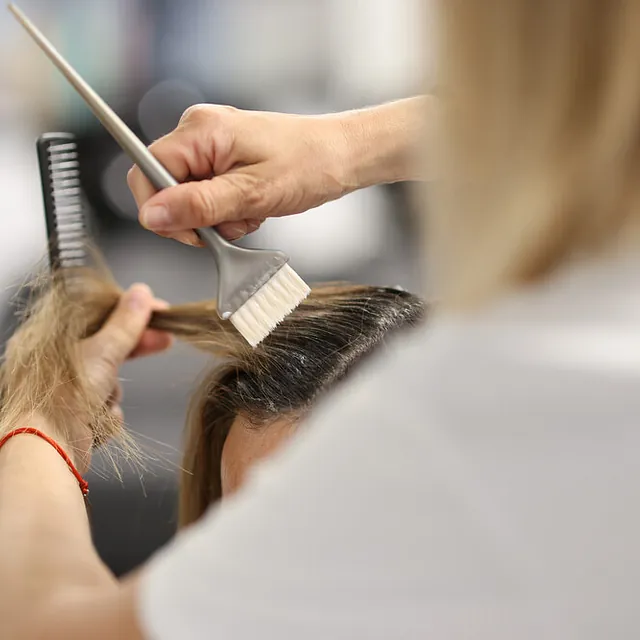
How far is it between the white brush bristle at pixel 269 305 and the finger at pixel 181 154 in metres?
0.10

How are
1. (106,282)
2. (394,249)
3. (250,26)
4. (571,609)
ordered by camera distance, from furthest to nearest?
(250,26) < (394,249) < (106,282) < (571,609)

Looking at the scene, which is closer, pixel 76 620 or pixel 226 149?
pixel 76 620

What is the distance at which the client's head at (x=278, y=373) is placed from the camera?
0.65 m

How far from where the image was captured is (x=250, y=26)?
4.89 feet

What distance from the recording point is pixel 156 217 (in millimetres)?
575

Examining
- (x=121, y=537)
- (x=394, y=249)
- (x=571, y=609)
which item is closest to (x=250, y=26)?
(x=394, y=249)

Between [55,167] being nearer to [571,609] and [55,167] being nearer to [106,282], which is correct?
[106,282]

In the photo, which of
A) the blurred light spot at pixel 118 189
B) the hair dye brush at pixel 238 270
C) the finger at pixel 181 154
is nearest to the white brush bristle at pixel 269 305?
the hair dye brush at pixel 238 270

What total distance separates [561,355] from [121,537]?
56 cm

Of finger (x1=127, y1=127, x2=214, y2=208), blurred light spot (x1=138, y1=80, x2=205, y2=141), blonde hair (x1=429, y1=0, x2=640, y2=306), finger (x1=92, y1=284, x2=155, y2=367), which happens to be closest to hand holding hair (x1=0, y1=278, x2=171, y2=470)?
Answer: finger (x1=92, y1=284, x2=155, y2=367)

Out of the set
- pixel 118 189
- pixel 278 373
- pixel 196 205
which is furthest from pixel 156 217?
pixel 118 189

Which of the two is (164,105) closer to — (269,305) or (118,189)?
(118,189)

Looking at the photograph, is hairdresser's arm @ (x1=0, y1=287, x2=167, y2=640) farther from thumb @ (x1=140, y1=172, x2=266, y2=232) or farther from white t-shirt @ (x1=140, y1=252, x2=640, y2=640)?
thumb @ (x1=140, y1=172, x2=266, y2=232)

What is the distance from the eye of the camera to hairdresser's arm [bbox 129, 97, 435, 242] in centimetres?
59
